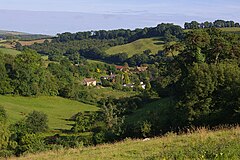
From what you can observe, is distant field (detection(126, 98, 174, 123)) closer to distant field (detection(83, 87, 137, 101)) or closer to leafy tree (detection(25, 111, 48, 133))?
leafy tree (detection(25, 111, 48, 133))

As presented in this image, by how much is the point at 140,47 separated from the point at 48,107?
74911 millimetres

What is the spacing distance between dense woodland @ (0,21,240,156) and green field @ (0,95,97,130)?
2.48m

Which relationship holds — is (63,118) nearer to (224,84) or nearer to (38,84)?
(38,84)

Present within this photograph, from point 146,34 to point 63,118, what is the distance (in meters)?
100

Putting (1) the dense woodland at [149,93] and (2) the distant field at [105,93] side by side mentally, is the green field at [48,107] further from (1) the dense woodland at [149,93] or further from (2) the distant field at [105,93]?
(2) the distant field at [105,93]

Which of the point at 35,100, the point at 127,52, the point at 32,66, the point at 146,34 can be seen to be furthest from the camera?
the point at 146,34

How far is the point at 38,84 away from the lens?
7356 centimetres

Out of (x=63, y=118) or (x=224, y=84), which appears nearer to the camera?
(x=224, y=84)

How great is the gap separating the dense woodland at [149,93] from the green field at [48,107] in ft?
8.13

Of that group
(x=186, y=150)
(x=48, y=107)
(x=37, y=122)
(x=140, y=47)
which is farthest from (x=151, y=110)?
(x=140, y=47)

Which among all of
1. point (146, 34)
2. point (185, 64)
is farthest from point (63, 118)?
point (146, 34)

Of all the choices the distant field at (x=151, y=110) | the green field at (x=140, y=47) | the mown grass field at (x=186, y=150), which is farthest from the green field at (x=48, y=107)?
the green field at (x=140, y=47)

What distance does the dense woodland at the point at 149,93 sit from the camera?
24609mm

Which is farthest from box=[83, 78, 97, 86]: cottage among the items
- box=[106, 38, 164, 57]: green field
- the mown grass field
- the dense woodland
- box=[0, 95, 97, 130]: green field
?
the mown grass field
